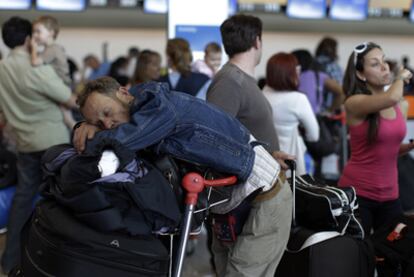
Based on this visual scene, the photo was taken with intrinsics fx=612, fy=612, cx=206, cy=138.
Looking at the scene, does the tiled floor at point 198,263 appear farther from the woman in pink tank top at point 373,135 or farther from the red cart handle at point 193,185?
the red cart handle at point 193,185

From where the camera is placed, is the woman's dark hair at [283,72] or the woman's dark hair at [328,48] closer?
the woman's dark hair at [283,72]

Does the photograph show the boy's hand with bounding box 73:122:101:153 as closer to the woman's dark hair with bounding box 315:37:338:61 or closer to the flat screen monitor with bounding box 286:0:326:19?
the woman's dark hair with bounding box 315:37:338:61

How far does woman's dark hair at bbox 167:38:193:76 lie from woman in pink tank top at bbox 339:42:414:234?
142cm

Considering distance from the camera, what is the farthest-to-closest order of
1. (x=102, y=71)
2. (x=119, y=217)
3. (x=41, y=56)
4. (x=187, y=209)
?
1. (x=102, y=71)
2. (x=41, y=56)
3. (x=187, y=209)
4. (x=119, y=217)

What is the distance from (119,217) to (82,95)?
0.45 metres

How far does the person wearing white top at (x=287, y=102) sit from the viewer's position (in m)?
3.72

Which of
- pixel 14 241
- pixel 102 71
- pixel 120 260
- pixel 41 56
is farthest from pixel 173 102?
pixel 102 71

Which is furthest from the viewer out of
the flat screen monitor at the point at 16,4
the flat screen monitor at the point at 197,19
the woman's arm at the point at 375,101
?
the flat screen monitor at the point at 16,4

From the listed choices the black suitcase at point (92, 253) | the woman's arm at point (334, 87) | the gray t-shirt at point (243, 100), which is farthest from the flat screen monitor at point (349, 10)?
the black suitcase at point (92, 253)

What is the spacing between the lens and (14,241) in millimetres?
4027

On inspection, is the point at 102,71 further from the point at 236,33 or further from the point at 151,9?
the point at 236,33

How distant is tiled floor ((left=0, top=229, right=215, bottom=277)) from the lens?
407 centimetres

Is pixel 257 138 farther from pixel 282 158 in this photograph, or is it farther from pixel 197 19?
pixel 197 19

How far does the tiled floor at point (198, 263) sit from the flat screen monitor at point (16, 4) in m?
5.25
